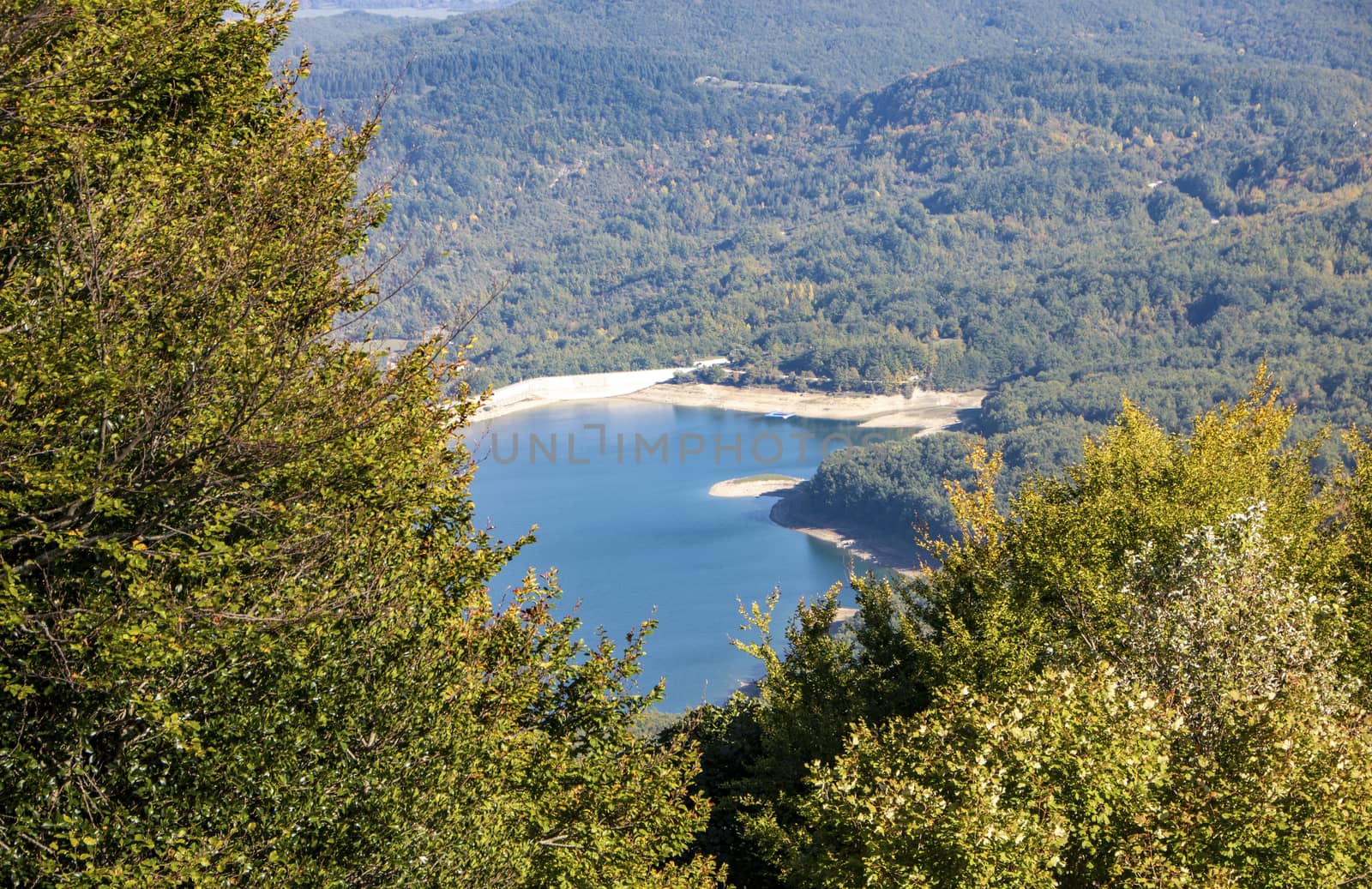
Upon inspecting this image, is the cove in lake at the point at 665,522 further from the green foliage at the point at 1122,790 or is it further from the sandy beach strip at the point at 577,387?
the green foliage at the point at 1122,790

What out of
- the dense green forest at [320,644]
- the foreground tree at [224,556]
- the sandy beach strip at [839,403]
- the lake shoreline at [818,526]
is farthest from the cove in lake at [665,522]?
the foreground tree at [224,556]

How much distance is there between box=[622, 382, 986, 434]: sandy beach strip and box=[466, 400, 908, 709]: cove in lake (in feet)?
10.6

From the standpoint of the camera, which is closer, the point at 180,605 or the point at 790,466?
the point at 180,605

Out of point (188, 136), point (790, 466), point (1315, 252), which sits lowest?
point (790, 466)

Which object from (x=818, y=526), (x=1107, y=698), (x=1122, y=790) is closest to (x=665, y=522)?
(x=818, y=526)

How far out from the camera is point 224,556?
746 cm

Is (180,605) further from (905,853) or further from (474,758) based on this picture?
(905,853)

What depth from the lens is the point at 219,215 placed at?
913 cm

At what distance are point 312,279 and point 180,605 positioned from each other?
3491mm

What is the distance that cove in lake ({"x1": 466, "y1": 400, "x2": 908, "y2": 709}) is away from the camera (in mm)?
70938

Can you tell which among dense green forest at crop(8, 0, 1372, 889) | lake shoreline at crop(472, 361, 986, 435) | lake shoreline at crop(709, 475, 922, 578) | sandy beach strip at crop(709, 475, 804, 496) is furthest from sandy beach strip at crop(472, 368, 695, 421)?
dense green forest at crop(8, 0, 1372, 889)

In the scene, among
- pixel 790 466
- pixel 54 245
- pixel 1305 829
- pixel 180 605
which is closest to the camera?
pixel 180 605

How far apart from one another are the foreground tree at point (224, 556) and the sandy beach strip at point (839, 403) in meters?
128

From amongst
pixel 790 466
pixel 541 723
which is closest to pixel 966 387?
pixel 790 466
